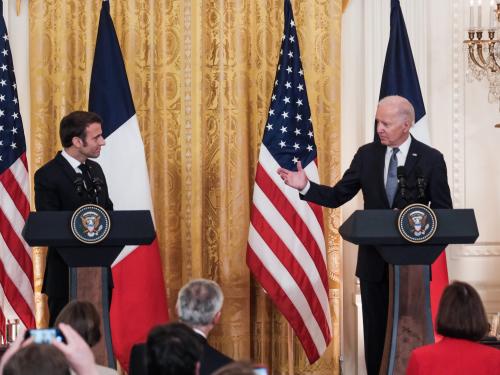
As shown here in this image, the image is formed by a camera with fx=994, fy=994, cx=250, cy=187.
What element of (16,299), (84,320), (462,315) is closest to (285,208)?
(16,299)

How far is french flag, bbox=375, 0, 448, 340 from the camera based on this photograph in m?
6.98

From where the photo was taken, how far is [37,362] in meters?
2.54

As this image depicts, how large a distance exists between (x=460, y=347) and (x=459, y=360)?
0.15 feet

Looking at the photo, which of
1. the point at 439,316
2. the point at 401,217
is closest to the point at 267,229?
the point at 401,217

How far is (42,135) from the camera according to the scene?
7.34 m

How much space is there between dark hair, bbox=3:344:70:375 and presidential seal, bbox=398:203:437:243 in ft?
8.88

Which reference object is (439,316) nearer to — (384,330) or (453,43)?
(384,330)

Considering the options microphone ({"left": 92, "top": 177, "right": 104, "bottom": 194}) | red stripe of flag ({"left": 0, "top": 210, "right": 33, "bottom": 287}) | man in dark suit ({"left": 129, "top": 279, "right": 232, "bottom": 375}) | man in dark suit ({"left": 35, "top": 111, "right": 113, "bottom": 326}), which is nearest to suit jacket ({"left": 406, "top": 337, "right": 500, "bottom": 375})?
man in dark suit ({"left": 129, "top": 279, "right": 232, "bottom": 375})

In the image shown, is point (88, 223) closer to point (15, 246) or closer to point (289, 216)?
point (15, 246)

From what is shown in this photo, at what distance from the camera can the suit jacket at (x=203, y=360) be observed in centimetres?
336

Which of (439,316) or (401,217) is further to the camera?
(401,217)

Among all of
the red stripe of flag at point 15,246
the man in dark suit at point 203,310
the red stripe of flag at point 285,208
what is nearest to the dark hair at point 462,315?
the man in dark suit at point 203,310

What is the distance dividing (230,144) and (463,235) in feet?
9.09

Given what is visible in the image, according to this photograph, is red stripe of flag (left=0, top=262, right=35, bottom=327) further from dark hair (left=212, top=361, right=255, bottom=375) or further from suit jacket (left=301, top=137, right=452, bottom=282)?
dark hair (left=212, top=361, right=255, bottom=375)
